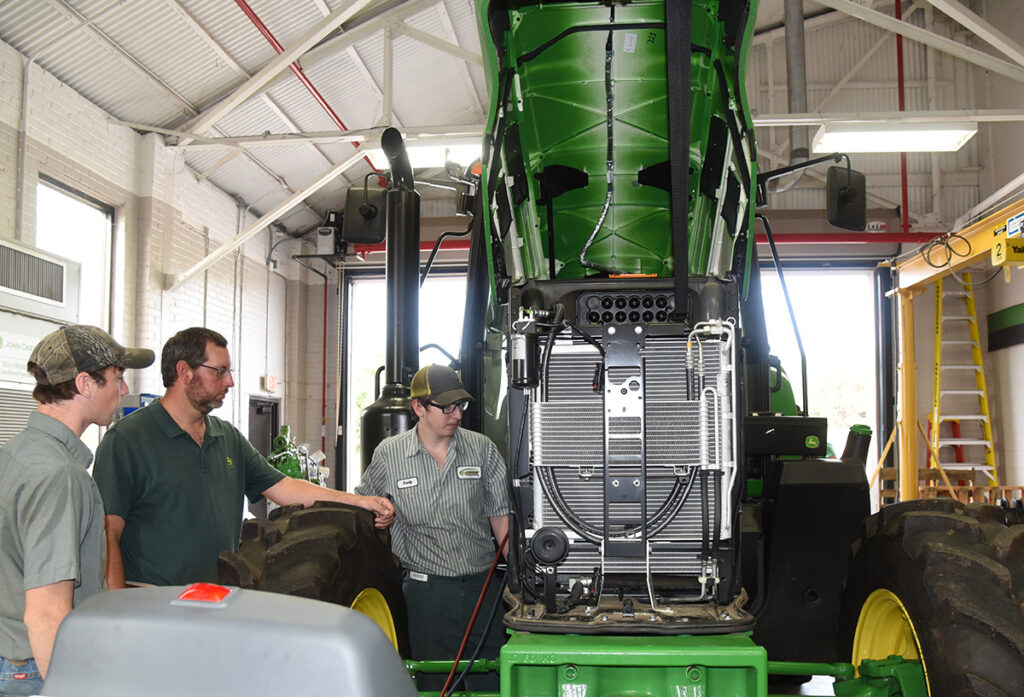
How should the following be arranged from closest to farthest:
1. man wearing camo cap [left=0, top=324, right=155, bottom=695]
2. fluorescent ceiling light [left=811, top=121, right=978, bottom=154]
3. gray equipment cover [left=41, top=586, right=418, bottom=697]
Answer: gray equipment cover [left=41, top=586, right=418, bottom=697] → man wearing camo cap [left=0, top=324, right=155, bottom=695] → fluorescent ceiling light [left=811, top=121, right=978, bottom=154]

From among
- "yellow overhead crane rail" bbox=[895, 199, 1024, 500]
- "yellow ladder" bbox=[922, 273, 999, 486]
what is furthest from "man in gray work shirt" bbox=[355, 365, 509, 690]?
"yellow ladder" bbox=[922, 273, 999, 486]

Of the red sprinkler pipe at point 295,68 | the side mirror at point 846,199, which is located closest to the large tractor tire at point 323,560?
the side mirror at point 846,199

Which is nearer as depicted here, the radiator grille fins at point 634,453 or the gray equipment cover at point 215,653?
the gray equipment cover at point 215,653

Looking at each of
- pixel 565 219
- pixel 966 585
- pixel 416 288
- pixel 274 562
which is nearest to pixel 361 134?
pixel 416 288

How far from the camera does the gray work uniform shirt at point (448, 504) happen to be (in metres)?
4.01

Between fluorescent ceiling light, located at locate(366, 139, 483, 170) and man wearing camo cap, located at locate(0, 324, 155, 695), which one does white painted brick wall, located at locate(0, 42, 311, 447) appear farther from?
man wearing camo cap, located at locate(0, 324, 155, 695)

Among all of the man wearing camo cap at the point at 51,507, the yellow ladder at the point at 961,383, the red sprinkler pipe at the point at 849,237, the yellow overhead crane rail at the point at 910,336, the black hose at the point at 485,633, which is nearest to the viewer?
the man wearing camo cap at the point at 51,507

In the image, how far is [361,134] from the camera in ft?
35.1

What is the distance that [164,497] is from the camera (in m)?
3.69

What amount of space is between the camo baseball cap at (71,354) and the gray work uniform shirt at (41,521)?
0.43 ft

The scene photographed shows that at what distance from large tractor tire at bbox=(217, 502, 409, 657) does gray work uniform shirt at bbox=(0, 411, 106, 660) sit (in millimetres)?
671

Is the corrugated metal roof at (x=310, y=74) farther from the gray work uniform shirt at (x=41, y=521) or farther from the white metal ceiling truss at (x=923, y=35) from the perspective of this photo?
the gray work uniform shirt at (x=41, y=521)

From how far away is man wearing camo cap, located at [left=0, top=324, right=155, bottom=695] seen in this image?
237 cm

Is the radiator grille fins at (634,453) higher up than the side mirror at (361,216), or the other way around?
the side mirror at (361,216)
